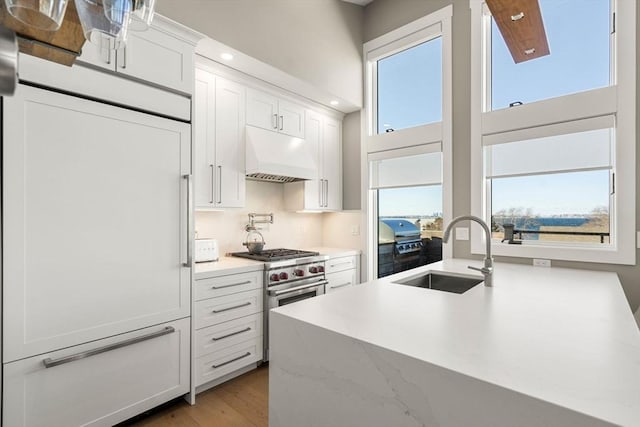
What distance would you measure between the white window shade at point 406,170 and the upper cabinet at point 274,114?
93 centimetres

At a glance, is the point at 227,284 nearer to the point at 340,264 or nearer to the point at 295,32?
the point at 340,264

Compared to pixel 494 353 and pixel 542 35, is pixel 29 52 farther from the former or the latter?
pixel 542 35

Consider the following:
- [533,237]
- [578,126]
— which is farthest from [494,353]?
[578,126]

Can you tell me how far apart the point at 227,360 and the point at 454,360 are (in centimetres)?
209

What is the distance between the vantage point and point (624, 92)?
A: 89.5 inches

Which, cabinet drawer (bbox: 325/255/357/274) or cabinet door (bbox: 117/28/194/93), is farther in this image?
cabinet drawer (bbox: 325/255/357/274)

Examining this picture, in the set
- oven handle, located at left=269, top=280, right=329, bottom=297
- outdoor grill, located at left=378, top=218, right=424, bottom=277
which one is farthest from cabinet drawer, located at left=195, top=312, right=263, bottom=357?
outdoor grill, located at left=378, top=218, right=424, bottom=277

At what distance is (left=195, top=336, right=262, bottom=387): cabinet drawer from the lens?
2.33 m

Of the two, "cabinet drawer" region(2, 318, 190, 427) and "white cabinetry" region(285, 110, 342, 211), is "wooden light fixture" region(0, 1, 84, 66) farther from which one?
"white cabinetry" region(285, 110, 342, 211)

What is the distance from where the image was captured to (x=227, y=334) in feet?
8.16

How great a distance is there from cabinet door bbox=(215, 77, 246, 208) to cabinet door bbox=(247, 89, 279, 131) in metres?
0.08

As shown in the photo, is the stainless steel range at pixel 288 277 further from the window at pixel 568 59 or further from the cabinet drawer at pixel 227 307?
the window at pixel 568 59

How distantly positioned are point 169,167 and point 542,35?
2.08 metres

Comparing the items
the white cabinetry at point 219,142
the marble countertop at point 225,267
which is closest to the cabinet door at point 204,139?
the white cabinetry at point 219,142
